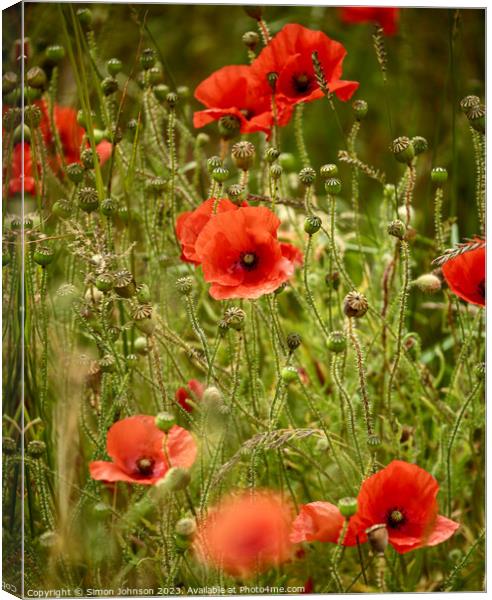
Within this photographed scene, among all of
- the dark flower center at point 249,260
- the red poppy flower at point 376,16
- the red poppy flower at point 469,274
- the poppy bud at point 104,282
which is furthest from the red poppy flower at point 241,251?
the red poppy flower at point 376,16

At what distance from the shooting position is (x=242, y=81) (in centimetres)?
144

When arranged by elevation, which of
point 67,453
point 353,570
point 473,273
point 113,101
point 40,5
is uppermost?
point 40,5

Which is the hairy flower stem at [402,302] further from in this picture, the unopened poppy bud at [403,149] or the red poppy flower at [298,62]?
the red poppy flower at [298,62]

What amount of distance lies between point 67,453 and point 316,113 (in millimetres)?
917

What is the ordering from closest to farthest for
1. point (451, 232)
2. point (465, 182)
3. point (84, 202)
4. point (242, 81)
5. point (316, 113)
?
point (84, 202) < point (242, 81) < point (451, 232) < point (465, 182) < point (316, 113)

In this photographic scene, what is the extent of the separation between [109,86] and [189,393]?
374 millimetres

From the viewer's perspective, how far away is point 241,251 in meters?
1.30

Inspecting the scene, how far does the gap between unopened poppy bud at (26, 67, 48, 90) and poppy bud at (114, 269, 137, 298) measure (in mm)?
259

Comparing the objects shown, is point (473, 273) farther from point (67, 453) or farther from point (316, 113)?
point (316, 113)

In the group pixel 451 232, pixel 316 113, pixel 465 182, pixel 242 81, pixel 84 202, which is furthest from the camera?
pixel 316 113

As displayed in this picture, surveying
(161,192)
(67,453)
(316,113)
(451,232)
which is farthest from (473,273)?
(316,113)

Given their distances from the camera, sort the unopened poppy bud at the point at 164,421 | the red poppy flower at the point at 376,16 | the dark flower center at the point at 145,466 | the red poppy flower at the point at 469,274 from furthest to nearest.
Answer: the red poppy flower at the point at 376,16
the red poppy flower at the point at 469,274
the dark flower center at the point at 145,466
the unopened poppy bud at the point at 164,421

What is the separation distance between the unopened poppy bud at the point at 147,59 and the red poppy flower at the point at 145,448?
1.35 ft

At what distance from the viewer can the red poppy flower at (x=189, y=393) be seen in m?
1.41
